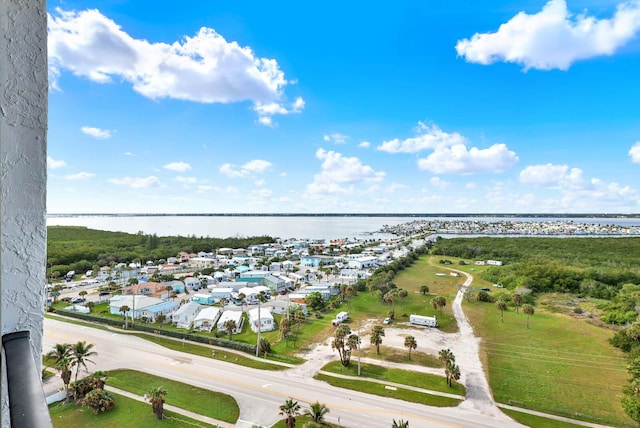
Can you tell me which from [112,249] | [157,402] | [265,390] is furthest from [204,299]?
[112,249]

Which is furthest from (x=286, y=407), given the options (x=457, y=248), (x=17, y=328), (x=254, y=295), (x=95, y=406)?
(x=457, y=248)

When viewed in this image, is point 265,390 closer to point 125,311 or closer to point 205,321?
point 205,321

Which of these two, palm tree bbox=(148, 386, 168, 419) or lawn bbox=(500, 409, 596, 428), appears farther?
lawn bbox=(500, 409, 596, 428)

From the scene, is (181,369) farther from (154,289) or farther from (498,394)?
(154,289)

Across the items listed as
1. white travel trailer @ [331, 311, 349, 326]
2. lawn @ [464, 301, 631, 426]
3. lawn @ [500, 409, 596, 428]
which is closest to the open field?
lawn @ [464, 301, 631, 426]

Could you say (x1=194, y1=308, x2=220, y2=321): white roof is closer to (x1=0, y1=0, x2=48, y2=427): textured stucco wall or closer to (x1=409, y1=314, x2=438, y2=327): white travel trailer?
(x1=409, y1=314, x2=438, y2=327): white travel trailer

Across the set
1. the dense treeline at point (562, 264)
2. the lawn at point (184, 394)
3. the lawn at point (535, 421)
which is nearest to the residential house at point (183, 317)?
the lawn at point (184, 394)

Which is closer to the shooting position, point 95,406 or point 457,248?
point 95,406
